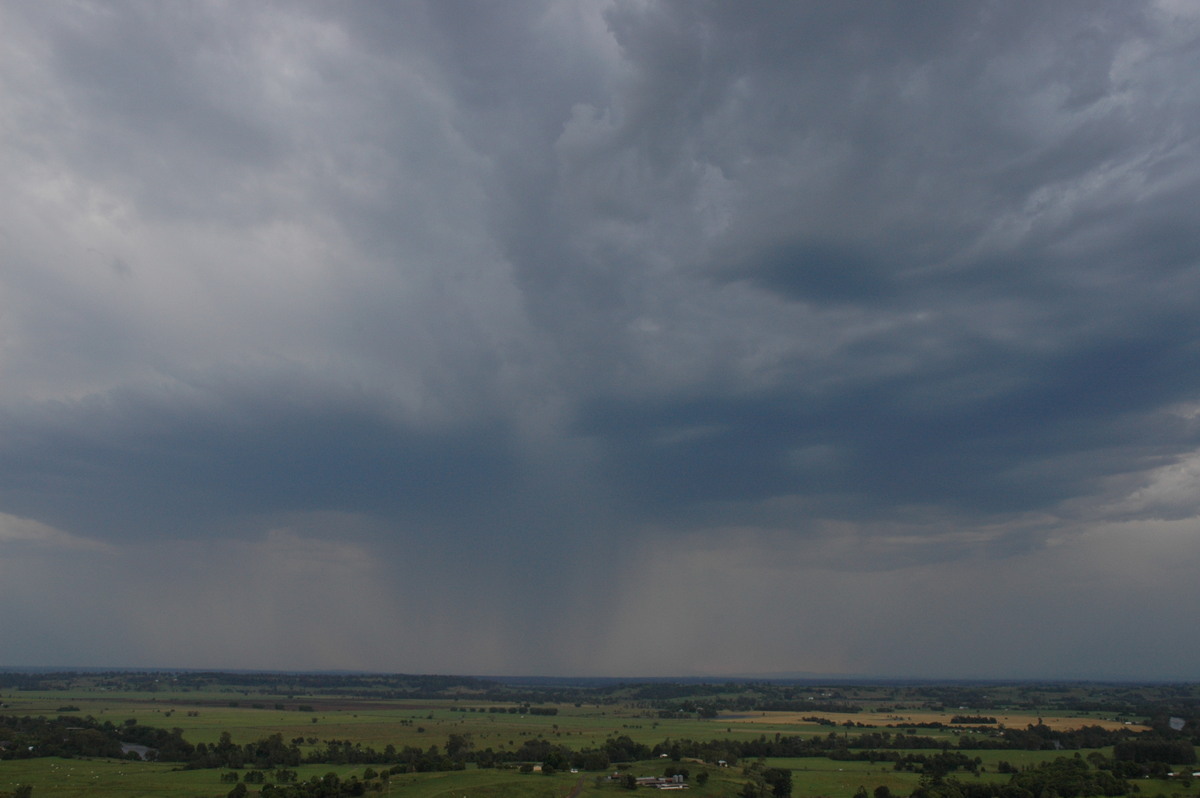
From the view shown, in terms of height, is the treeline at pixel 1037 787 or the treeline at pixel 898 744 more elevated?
the treeline at pixel 1037 787

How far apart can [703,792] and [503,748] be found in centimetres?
6455

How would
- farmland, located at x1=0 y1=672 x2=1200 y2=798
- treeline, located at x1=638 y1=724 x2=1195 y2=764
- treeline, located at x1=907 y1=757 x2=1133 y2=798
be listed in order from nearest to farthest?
treeline, located at x1=907 y1=757 x2=1133 y2=798 → farmland, located at x1=0 y1=672 x2=1200 y2=798 → treeline, located at x1=638 y1=724 x2=1195 y2=764

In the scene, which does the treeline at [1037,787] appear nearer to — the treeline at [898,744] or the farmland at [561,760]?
the farmland at [561,760]

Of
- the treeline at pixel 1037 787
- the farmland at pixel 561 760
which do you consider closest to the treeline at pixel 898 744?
the farmland at pixel 561 760

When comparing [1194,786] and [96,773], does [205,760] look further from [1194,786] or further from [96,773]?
[1194,786]

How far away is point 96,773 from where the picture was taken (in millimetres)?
118812

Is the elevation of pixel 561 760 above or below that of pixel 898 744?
above

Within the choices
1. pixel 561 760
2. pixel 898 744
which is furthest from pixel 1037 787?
pixel 561 760

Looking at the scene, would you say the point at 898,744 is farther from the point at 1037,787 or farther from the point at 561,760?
the point at 561,760

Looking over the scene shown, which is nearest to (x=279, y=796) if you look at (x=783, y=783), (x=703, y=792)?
(x=703, y=792)

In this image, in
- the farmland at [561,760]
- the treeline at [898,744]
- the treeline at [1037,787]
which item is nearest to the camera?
the treeline at [1037,787]

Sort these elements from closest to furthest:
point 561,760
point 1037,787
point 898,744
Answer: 1. point 1037,787
2. point 561,760
3. point 898,744

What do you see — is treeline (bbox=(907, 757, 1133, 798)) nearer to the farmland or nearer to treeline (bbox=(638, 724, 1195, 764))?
the farmland

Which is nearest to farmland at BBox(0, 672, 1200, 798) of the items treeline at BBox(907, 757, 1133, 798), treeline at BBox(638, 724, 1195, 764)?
Answer: treeline at BBox(907, 757, 1133, 798)
